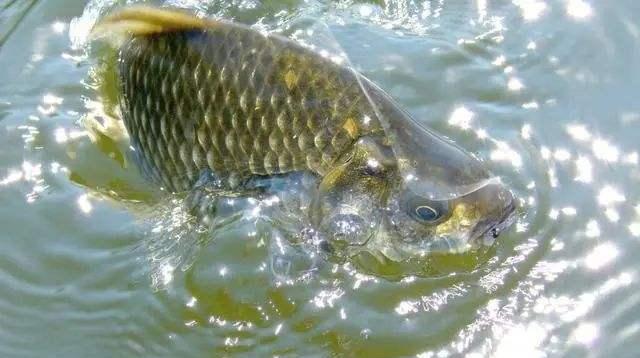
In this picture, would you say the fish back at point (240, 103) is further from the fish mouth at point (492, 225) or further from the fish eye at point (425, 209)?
the fish mouth at point (492, 225)

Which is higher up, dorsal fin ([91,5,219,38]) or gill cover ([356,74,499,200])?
dorsal fin ([91,5,219,38])

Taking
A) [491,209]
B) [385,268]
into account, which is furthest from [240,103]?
[491,209]

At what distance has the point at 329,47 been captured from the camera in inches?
163

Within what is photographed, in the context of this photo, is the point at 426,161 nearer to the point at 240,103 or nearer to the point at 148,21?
the point at 240,103

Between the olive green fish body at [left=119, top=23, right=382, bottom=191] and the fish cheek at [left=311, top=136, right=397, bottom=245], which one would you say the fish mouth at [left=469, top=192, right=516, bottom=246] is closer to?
the fish cheek at [left=311, top=136, right=397, bottom=245]

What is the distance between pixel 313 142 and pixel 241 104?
0.33 m

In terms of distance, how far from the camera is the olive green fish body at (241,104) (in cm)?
340

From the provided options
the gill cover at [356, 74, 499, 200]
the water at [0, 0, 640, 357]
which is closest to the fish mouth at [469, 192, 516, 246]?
the gill cover at [356, 74, 499, 200]

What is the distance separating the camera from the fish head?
10.8 ft

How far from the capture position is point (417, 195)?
10.9 ft

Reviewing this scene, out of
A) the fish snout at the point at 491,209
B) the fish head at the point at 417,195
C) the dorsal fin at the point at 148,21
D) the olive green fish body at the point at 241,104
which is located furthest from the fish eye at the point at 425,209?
the dorsal fin at the point at 148,21

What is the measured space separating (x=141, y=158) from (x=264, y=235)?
694mm

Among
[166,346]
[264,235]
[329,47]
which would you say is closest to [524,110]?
[329,47]

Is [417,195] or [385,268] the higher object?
[417,195]
